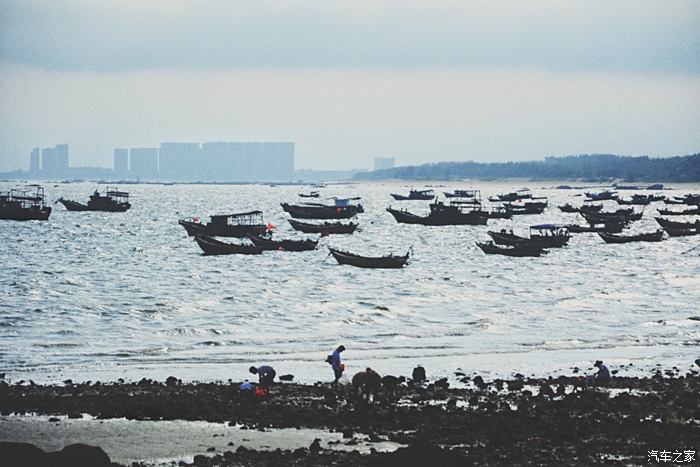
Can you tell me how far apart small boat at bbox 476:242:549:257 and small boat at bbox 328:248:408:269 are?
12.6m

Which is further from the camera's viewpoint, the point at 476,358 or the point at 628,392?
the point at 476,358

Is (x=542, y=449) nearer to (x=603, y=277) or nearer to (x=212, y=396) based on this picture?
(x=212, y=396)

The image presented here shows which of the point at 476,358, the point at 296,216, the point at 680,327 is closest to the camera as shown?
the point at 476,358

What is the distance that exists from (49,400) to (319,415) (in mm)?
6167

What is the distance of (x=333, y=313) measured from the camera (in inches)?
1655

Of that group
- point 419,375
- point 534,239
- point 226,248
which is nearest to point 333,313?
point 419,375

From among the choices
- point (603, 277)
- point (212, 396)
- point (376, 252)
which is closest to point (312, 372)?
point (212, 396)

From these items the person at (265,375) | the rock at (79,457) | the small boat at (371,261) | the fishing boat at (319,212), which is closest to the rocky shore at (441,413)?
the person at (265,375)

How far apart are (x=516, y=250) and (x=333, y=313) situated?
3439 centimetres

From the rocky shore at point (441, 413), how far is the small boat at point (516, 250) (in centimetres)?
4720

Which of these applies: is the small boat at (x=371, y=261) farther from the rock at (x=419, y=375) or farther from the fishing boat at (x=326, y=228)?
the rock at (x=419, y=375)

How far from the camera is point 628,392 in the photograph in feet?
77.7

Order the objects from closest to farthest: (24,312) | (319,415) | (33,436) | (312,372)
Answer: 1. (33,436)
2. (319,415)
3. (312,372)
4. (24,312)

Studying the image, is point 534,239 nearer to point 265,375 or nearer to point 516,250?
point 516,250
